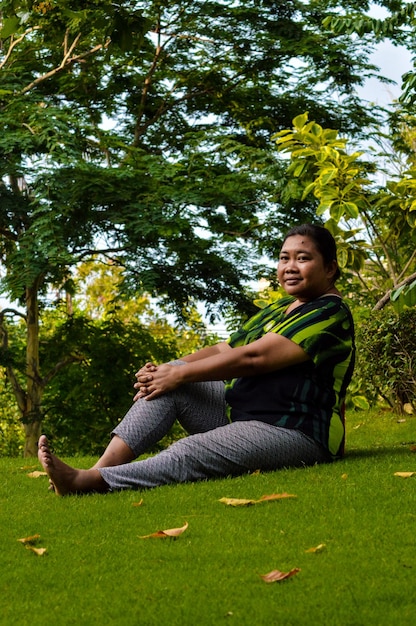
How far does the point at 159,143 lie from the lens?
47.8 ft

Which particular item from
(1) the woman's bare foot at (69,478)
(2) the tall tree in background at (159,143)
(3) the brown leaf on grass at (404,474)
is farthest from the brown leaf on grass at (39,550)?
(2) the tall tree in background at (159,143)

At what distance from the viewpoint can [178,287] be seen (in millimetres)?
12281

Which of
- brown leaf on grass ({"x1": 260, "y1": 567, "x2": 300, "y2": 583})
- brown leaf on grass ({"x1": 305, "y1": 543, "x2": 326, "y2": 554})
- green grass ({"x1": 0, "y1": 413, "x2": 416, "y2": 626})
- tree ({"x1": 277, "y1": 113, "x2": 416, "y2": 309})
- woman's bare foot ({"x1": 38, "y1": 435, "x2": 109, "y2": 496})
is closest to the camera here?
green grass ({"x1": 0, "y1": 413, "x2": 416, "y2": 626})

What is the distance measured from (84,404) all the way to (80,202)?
3297 mm

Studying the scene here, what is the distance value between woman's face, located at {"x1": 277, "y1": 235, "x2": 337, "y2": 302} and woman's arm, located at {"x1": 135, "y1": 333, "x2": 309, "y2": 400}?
34 centimetres

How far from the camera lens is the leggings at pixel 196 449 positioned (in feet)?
14.5

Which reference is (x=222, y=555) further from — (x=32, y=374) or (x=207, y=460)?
(x=32, y=374)

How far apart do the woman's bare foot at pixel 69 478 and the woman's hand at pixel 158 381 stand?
0.44m

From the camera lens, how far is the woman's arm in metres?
4.41

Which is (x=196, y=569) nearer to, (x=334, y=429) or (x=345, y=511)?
(x=345, y=511)

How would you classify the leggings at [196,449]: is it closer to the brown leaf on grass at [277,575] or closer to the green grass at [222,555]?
the green grass at [222,555]

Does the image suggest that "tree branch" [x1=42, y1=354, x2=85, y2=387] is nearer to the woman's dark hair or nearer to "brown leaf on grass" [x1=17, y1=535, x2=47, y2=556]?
the woman's dark hair

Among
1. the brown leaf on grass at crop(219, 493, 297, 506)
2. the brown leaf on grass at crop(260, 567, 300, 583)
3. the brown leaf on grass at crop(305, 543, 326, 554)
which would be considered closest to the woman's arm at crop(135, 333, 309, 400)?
the brown leaf on grass at crop(219, 493, 297, 506)

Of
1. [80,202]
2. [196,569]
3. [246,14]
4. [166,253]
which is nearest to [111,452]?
[196,569]
